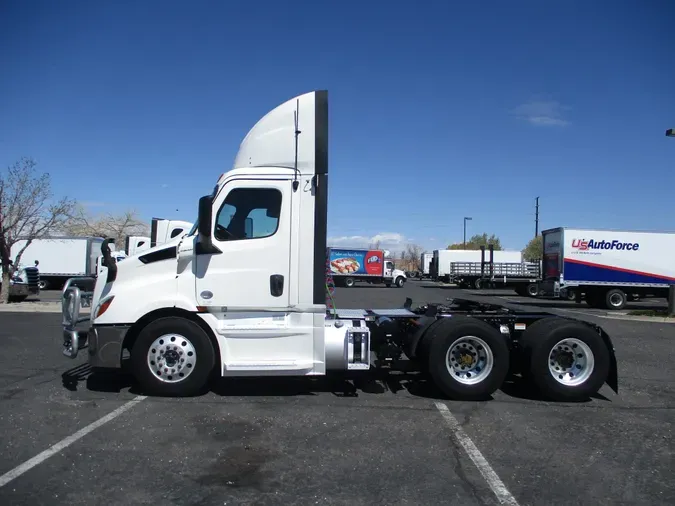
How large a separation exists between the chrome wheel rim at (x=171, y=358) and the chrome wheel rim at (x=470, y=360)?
316 centimetres

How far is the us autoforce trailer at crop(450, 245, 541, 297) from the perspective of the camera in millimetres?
39406

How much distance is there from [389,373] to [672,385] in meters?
4.16

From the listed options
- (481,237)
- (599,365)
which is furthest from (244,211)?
(481,237)

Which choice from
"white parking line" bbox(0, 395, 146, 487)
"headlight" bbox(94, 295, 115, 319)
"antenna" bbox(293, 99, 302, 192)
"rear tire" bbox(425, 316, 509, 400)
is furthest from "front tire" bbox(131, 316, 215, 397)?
"rear tire" bbox(425, 316, 509, 400)

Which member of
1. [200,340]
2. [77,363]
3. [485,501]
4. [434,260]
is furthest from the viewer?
[434,260]

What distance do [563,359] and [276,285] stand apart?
12.3ft

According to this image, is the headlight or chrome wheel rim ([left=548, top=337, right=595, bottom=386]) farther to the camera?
chrome wheel rim ([left=548, top=337, right=595, bottom=386])

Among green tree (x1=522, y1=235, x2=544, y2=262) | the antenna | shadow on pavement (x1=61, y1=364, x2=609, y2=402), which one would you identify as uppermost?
green tree (x1=522, y1=235, x2=544, y2=262)

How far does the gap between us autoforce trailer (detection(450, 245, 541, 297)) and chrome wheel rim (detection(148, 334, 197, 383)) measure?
114 feet

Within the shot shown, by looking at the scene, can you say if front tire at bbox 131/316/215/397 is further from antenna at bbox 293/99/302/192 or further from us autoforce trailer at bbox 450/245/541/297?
us autoforce trailer at bbox 450/245/541/297

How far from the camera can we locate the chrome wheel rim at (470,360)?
6750 millimetres

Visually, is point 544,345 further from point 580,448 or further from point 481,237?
point 481,237

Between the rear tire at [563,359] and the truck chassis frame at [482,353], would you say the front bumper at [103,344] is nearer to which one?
the truck chassis frame at [482,353]

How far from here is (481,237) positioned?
101 metres
